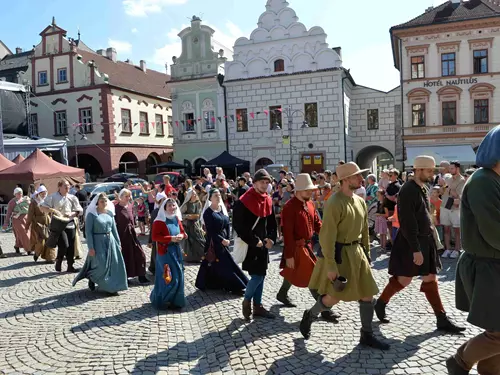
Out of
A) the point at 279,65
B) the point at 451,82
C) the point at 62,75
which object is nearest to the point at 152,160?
the point at 62,75

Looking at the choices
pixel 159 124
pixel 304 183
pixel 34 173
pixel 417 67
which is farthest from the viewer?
pixel 159 124

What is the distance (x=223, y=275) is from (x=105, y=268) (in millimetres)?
2024

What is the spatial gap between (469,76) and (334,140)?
8.84 m

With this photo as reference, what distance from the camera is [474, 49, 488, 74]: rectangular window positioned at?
26.8m

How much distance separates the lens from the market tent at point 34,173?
740 inches

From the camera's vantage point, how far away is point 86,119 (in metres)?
34.3

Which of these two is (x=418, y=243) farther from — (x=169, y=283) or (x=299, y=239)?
(x=169, y=283)

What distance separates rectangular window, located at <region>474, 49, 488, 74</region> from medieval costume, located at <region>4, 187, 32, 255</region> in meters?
25.8

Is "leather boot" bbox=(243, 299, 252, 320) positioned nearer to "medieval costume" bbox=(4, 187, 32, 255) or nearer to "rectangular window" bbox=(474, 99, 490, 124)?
"medieval costume" bbox=(4, 187, 32, 255)

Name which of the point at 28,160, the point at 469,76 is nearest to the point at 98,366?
the point at 28,160

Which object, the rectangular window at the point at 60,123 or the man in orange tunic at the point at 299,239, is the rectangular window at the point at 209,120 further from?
the man in orange tunic at the point at 299,239

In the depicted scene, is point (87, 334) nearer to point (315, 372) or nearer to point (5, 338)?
point (5, 338)

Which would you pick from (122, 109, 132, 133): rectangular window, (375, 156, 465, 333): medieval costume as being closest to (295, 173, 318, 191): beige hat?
(375, 156, 465, 333): medieval costume

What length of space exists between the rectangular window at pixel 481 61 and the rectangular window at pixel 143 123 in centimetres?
2430
